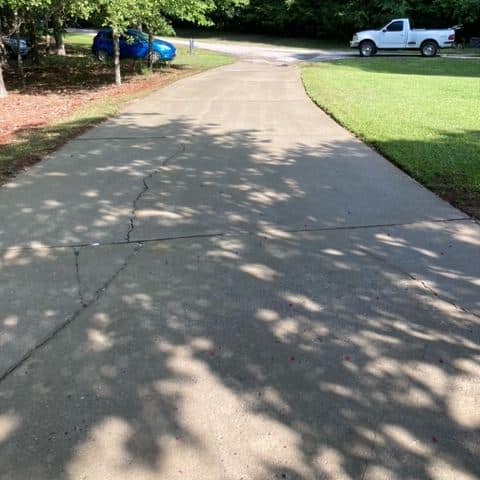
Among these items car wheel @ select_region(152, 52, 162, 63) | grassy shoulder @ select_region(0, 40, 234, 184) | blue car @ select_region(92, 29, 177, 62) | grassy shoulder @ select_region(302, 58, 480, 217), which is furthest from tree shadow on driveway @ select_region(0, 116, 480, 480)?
car wheel @ select_region(152, 52, 162, 63)

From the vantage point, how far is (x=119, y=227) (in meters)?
5.56

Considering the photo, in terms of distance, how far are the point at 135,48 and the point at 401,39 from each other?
14.1m

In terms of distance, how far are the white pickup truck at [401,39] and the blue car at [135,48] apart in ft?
35.2

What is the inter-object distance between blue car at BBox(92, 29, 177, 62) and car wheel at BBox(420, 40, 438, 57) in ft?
43.8

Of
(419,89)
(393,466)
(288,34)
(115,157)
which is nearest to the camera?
(393,466)

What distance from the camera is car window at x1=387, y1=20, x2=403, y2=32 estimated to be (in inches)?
1145

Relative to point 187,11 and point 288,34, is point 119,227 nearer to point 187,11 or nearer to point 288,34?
point 187,11

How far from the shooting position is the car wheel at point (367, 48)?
97.8 feet

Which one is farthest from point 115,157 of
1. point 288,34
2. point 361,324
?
point 288,34

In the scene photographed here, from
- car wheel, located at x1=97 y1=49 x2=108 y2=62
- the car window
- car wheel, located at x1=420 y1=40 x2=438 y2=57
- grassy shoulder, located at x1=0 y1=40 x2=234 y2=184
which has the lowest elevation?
grassy shoulder, located at x1=0 y1=40 x2=234 y2=184

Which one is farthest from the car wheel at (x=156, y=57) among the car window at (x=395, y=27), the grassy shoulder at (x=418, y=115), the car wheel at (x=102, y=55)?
the car window at (x=395, y=27)

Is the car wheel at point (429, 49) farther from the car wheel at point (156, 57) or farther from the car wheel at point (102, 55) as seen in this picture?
the car wheel at point (102, 55)

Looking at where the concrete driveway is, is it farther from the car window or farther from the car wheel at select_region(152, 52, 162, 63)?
the car window

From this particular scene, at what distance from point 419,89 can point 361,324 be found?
14297 mm
